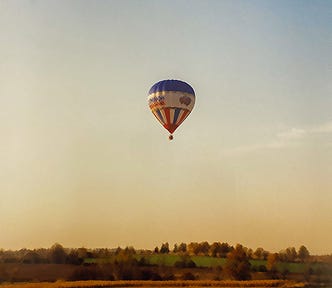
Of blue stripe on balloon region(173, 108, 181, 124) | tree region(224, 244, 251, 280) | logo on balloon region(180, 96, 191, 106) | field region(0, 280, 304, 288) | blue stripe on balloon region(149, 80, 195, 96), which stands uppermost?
blue stripe on balloon region(149, 80, 195, 96)

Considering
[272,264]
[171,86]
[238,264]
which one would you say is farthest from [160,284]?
[171,86]

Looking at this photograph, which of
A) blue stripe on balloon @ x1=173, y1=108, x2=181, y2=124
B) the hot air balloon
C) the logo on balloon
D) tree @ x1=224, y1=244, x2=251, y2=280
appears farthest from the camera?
tree @ x1=224, y1=244, x2=251, y2=280

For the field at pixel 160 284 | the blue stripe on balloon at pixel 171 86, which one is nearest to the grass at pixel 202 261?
A: the field at pixel 160 284

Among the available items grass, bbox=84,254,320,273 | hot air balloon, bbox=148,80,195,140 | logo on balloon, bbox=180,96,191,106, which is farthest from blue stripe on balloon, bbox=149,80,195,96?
grass, bbox=84,254,320,273

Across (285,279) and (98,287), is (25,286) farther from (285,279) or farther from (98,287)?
(285,279)

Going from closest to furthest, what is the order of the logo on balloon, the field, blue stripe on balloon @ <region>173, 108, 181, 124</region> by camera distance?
the logo on balloon, blue stripe on balloon @ <region>173, 108, 181, 124</region>, the field

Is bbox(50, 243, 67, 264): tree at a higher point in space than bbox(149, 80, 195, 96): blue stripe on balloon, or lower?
lower

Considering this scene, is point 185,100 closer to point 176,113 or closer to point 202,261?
point 176,113

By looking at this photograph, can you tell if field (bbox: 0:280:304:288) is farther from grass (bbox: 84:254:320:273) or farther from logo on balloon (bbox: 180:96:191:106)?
logo on balloon (bbox: 180:96:191:106)
